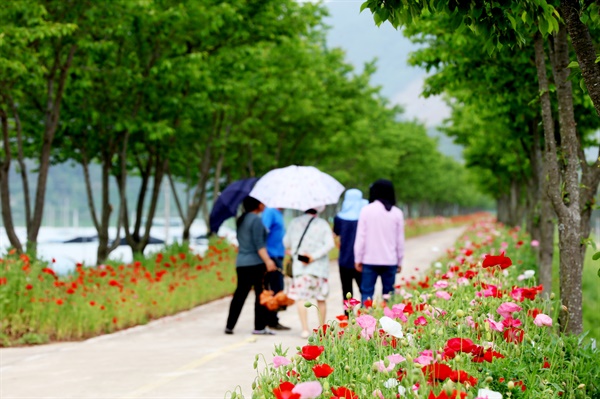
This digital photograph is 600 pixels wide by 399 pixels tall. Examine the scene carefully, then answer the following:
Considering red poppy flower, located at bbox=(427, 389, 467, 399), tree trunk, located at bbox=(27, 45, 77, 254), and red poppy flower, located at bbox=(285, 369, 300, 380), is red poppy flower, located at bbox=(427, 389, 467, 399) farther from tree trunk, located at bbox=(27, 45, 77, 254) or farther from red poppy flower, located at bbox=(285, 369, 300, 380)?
tree trunk, located at bbox=(27, 45, 77, 254)

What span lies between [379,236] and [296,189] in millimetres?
1522

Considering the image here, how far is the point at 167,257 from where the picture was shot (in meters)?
19.2

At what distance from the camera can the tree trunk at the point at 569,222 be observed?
7.27m

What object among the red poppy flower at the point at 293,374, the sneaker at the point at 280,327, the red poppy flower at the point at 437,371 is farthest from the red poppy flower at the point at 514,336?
the sneaker at the point at 280,327

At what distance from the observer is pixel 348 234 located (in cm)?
1120

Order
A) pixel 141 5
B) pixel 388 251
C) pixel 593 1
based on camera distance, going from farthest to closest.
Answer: pixel 141 5 < pixel 388 251 < pixel 593 1

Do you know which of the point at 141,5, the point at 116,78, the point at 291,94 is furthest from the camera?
the point at 291,94

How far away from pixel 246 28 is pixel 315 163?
55.6 ft

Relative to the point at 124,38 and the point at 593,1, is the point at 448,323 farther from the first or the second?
the point at 124,38

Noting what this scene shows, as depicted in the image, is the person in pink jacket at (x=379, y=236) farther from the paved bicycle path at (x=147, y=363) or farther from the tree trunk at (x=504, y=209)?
the tree trunk at (x=504, y=209)

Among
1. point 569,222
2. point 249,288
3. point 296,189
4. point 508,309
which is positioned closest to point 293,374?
point 508,309

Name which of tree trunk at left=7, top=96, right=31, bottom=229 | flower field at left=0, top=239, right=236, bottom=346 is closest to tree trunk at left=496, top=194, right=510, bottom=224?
tree trunk at left=7, top=96, right=31, bottom=229

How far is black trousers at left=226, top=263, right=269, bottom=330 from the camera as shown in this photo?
11.4 metres

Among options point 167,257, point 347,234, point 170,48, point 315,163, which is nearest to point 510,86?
point 347,234
